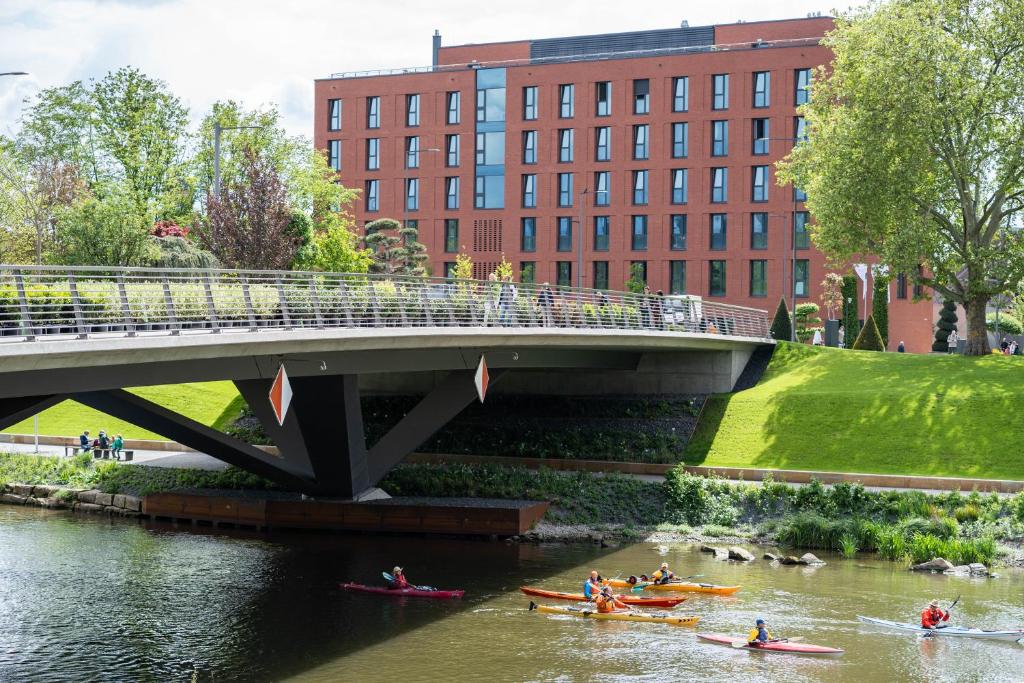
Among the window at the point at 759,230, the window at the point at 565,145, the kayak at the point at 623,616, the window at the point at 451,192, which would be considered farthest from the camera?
the window at the point at 451,192

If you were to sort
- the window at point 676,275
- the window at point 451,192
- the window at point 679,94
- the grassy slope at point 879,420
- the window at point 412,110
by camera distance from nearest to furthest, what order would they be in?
the grassy slope at point 879,420 → the window at point 679,94 → the window at point 676,275 → the window at point 451,192 → the window at point 412,110

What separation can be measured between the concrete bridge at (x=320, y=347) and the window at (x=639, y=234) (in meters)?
34.8

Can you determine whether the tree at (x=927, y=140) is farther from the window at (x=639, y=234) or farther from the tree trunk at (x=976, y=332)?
the window at (x=639, y=234)

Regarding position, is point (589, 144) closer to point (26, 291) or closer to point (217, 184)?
point (217, 184)

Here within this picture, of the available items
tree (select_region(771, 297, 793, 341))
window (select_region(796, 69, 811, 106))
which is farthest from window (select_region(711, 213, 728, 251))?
tree (select_region(771, 297, 793, 341))

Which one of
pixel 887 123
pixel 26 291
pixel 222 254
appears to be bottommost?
pixel 26 291

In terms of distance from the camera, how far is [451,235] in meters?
91.8

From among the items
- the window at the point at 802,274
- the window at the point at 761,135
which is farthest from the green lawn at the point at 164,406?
the window at the point at 802,274

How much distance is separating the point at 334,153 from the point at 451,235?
11222 mm

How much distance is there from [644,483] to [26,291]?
78.1 feet

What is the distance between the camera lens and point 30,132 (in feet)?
221

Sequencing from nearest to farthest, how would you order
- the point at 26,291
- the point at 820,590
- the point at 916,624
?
the point at 26,291, the point at 916,624, the point at 820,590

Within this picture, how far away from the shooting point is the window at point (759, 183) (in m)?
82.3

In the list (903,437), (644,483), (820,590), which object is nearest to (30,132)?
(644,483)
